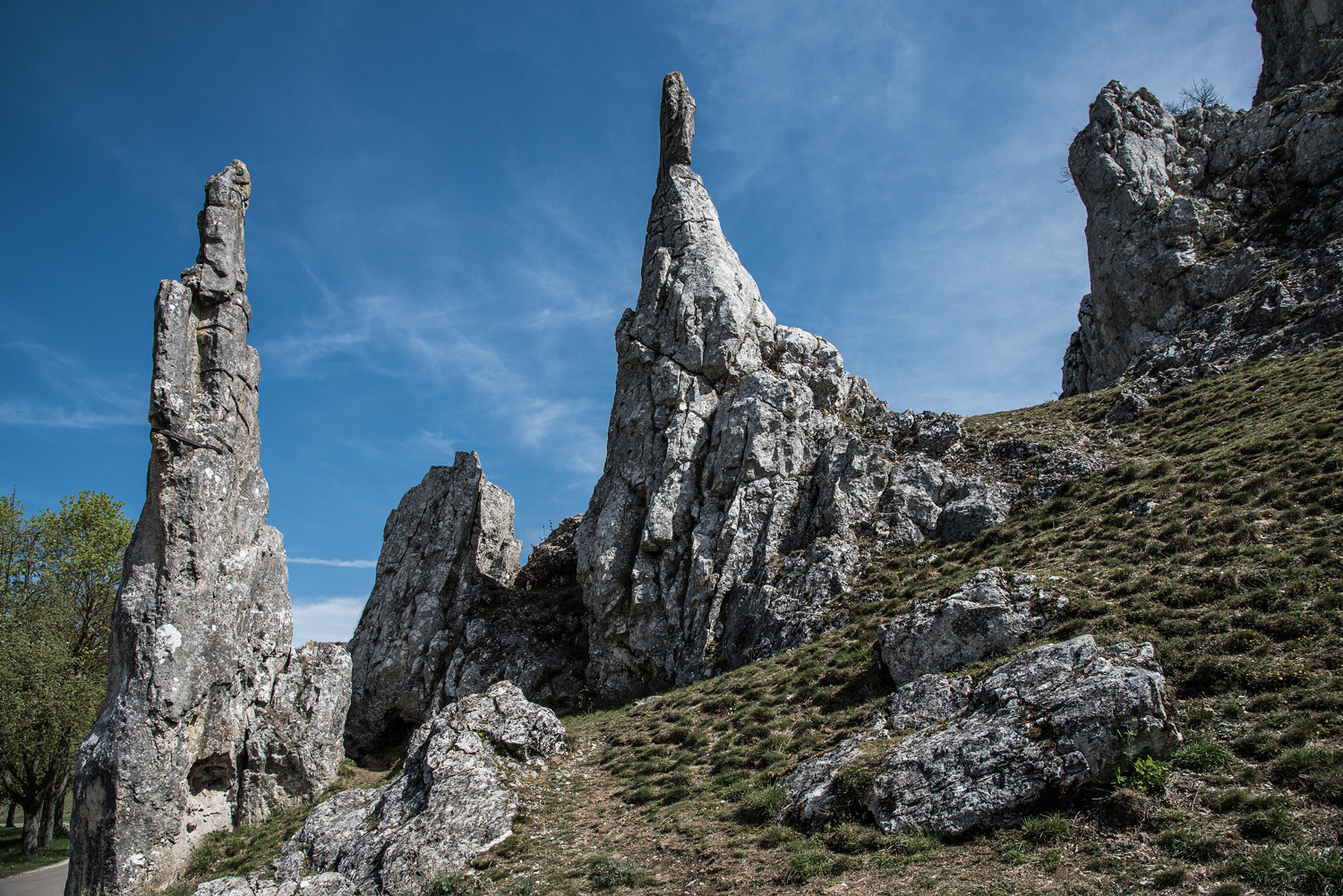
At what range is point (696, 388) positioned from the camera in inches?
1770

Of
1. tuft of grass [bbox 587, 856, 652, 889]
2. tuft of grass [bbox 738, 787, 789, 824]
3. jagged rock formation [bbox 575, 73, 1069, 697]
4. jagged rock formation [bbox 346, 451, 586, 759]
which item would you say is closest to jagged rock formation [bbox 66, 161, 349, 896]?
jagged rock formation [bbox 346, 451, 586, 759]

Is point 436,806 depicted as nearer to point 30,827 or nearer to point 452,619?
point 452,619

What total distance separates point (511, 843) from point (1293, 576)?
21284 millimetres

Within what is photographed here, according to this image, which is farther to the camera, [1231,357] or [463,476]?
[463,476]

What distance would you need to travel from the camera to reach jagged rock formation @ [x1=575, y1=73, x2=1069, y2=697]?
3491 cm

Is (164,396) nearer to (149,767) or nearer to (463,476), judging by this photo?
(149,767)

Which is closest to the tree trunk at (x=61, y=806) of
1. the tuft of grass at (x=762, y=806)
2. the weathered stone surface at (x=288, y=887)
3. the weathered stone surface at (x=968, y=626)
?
the weathered stone surface at (x=288, y=887)

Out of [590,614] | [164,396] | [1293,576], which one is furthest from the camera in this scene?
[590,614]

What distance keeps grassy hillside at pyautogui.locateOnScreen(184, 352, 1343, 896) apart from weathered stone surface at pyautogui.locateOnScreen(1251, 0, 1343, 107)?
45.6 metres

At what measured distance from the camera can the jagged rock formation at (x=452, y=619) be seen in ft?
→ 137

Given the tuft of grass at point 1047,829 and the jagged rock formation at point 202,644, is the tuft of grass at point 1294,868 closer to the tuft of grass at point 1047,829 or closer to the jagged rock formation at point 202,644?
the tuft of grass at point 1047,829

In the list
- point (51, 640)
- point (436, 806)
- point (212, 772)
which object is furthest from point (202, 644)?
point (51, 640)

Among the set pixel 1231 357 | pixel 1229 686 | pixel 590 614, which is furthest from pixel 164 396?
pixel 1231 357

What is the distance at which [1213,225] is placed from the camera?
50.7m
